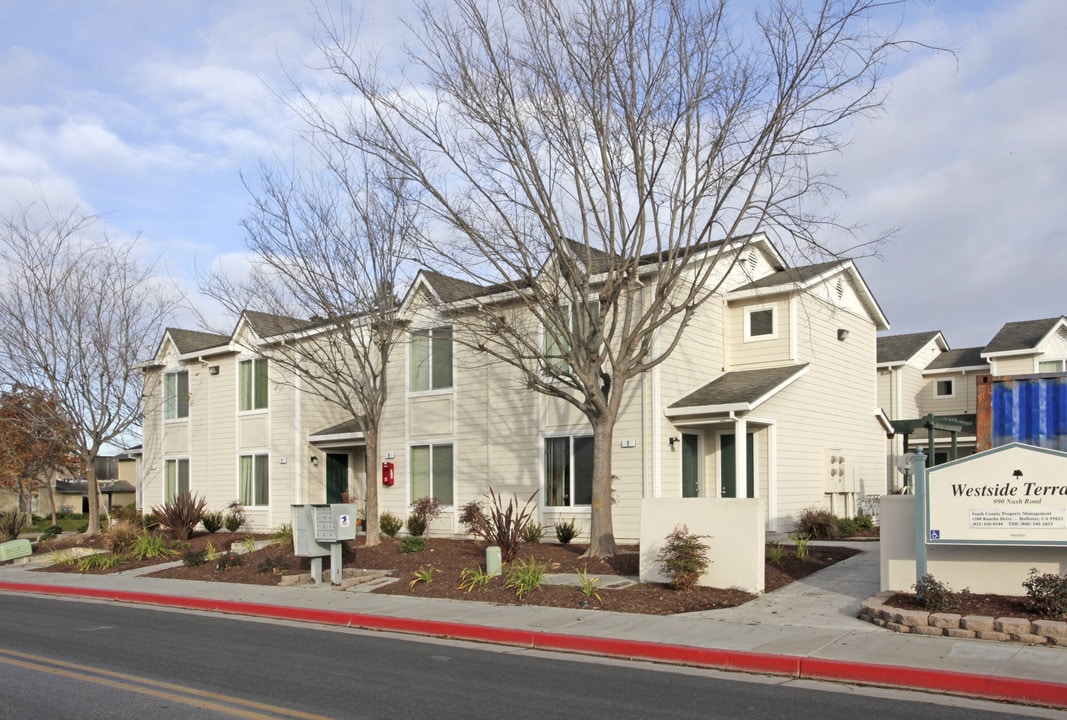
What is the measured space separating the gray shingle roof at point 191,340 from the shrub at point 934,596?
2445cm

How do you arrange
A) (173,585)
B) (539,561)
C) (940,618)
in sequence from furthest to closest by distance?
1. (173,585)
2. (539,561)
3. (940,618)

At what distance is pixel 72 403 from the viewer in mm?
27594

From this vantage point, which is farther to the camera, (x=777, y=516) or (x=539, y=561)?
(x=777, y=516)

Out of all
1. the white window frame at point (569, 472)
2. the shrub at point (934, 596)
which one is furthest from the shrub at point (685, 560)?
the white window frame at point (569, 472)

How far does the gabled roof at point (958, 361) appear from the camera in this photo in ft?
125

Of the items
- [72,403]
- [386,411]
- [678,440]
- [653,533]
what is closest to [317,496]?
[386,411]

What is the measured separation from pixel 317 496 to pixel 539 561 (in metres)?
12.7

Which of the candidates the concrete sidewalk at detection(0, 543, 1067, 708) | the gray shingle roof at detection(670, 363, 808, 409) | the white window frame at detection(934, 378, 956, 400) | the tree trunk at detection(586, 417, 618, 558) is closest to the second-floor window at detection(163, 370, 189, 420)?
the concrete sidewalk at detection(0, 543, 1067, 708)

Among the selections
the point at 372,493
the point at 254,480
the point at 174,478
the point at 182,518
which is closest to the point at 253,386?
the point at 254,480

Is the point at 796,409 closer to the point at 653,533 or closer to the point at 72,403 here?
the point at 653,533

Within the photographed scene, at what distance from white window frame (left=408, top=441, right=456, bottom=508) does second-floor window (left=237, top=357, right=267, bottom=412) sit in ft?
20.5

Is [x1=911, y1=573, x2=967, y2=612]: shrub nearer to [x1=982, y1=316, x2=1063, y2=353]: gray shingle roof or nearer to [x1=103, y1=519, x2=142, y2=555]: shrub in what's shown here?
[x1=103, y1=519, x2=142, y2=555]: shrub

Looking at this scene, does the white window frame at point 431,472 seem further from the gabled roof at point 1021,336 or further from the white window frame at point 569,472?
the gabled roof at point 1021,336

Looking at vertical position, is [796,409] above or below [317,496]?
above
